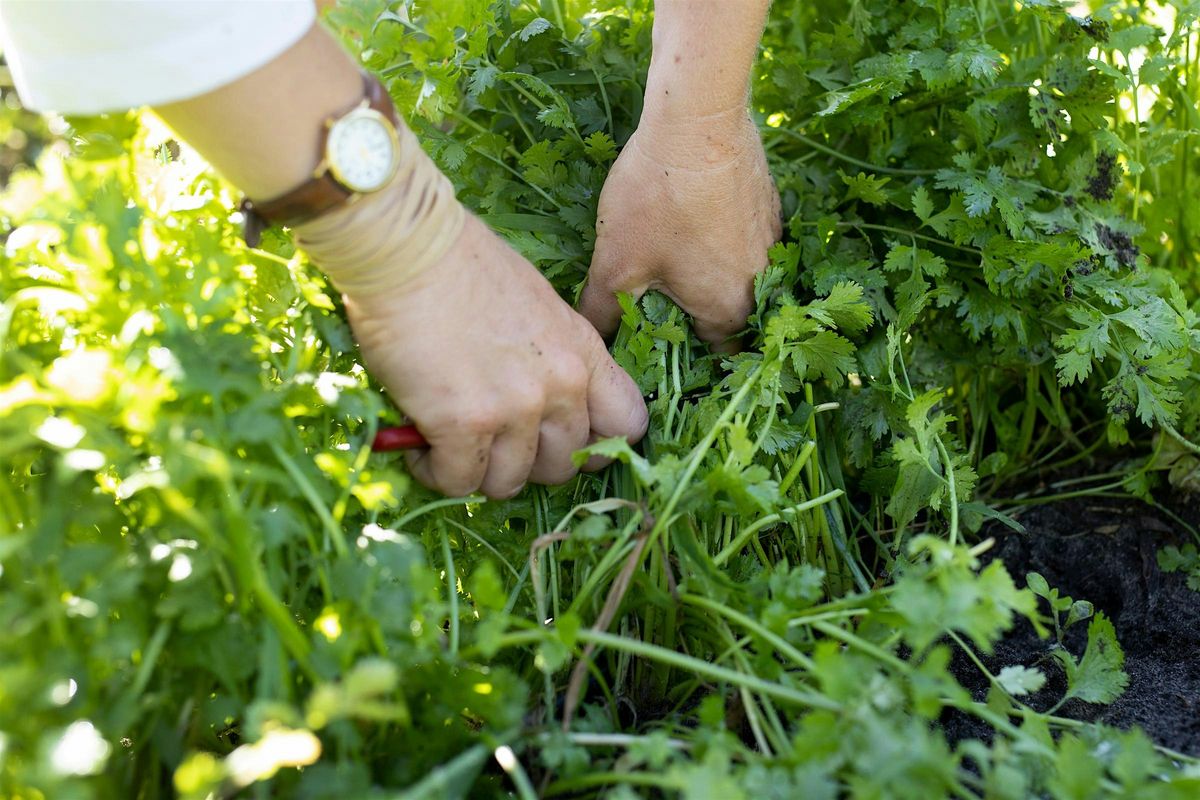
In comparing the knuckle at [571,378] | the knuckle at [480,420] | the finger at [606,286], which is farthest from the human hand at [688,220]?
the knuckle at [480,420]

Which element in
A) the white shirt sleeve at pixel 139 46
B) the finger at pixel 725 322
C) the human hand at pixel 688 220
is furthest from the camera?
the finger at pixel 725 322

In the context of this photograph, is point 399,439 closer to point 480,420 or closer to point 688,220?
point 480,420

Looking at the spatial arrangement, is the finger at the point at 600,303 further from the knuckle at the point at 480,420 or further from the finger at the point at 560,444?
the knuckle at the point at 480,420

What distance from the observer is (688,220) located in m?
1.40

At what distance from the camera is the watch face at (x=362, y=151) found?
1.04 m

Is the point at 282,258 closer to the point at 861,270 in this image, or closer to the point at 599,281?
the point at 599,281

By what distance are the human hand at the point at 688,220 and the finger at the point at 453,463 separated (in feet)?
1.26

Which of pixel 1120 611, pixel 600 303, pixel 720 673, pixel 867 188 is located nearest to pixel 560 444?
pixel 600 303

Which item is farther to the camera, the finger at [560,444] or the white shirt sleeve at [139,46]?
the finger at [560,444]

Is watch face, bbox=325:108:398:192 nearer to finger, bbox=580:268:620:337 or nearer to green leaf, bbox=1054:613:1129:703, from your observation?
finger, bbox=580:268:620:337

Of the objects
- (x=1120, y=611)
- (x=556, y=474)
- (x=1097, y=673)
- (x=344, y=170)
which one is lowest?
(x=1120, y=611)

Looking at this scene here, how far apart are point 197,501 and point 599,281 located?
0.75 meters

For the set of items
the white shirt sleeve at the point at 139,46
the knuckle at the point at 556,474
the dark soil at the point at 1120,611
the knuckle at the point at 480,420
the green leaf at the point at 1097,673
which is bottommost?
the dark soil at the point at 1120,611

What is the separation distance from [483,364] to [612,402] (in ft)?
0.72
